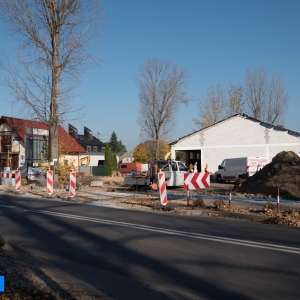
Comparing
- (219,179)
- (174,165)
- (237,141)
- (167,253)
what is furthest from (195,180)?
(237,141)

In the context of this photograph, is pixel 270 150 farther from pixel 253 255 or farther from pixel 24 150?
pixel 253 255

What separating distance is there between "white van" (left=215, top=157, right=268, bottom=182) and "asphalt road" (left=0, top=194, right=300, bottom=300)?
72.0 feet

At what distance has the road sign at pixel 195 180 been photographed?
1794cm

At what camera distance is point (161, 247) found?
9523 millimetres

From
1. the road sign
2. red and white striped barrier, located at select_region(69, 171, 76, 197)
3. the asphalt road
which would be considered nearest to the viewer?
the asphalt road

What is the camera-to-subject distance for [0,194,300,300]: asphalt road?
671cm

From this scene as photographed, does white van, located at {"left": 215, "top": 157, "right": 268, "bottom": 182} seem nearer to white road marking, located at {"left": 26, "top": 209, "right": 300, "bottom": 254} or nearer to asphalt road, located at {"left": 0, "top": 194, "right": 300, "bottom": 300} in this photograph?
asphalt road, located at {"left": 0, "top": 194, "right": 300, "bottom": 300}

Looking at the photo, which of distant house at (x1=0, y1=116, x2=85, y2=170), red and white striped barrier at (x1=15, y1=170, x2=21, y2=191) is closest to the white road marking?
red and white striped barrier at (x1=15, y1=170, x2=21, y2=191)

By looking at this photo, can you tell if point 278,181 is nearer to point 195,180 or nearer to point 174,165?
point 195,180

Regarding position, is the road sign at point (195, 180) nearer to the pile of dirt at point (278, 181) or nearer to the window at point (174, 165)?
the pile of dirt at point (278, 181)

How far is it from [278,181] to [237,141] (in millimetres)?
24931

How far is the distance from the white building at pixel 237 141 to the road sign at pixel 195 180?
91.8 ft

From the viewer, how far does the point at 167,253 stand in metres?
8.98

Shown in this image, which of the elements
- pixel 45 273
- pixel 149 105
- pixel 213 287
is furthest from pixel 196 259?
pixel 149 105
